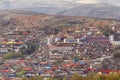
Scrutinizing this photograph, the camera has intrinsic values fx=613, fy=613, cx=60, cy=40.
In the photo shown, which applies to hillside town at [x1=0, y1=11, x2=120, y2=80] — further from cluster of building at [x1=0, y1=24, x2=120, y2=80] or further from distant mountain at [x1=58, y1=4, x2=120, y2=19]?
distant mountain at [x1=58, y1=4, x2=120, y2=19]

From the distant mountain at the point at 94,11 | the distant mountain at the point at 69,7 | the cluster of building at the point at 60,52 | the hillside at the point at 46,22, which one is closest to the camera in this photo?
the cluster of building at the point at 60,52

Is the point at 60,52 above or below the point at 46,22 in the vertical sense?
above

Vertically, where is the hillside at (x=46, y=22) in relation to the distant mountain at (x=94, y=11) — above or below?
Result: above

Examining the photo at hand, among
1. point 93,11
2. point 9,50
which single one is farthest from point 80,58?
point 93,11

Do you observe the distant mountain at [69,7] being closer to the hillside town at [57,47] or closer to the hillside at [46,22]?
the hillside at [46,22]

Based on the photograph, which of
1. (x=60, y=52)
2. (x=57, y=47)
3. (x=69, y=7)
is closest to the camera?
(x=60, y=52)

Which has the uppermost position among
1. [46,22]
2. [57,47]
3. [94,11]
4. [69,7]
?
[57,47]

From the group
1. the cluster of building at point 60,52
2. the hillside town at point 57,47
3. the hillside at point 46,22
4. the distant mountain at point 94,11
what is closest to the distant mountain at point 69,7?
the distant mountain at point 94,11

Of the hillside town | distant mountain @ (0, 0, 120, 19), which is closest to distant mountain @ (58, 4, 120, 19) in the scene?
distant mountain @ (0, 0, 120, 19)

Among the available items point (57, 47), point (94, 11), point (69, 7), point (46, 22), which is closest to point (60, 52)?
point (57, 47)

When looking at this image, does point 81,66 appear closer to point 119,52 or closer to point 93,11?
point 119,52

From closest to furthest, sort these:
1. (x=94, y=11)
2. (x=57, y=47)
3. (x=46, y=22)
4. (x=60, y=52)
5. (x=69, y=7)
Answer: (x=60, y=52) < (x=57, y=47) < (x=46, y=22) < (x=94, y=11) < (x=69, y=7)

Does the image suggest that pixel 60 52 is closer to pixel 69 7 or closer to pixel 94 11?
pixel 94 11
